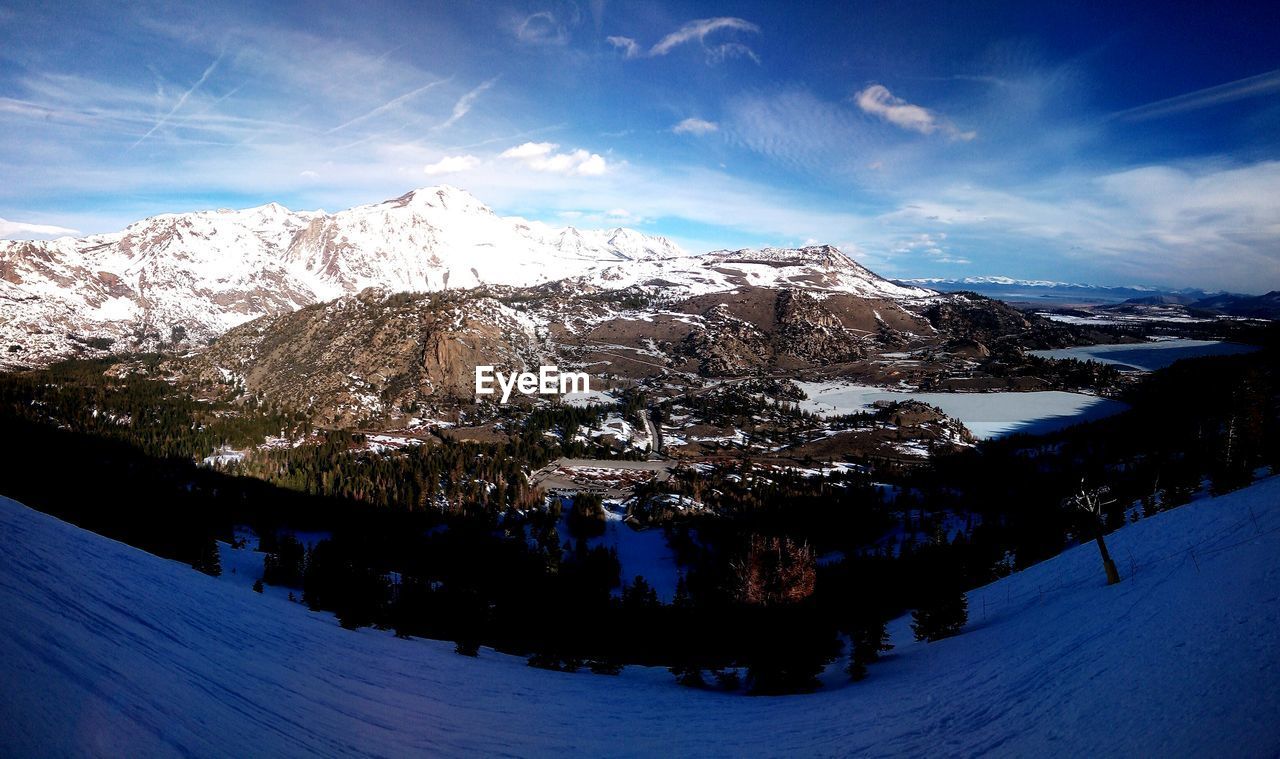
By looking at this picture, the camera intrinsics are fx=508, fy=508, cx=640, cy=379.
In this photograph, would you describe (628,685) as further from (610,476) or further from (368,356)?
(368,356)

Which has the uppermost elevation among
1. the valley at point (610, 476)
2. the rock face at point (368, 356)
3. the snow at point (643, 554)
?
the rock face at point (368, 356)

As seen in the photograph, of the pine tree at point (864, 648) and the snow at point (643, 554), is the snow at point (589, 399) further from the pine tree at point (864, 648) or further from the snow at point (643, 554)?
the pine tree at point (864, 648)

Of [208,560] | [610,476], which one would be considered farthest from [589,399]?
[208,560]

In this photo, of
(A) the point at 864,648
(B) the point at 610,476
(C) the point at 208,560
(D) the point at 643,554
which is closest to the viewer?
(A) the point at 864,648

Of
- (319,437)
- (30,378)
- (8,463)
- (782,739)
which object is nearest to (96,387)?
(30,378)

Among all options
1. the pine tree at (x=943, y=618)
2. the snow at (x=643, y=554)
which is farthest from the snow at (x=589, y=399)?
the pine tree at (x=943, y=618)

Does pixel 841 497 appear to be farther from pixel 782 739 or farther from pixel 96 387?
pixel 96 387

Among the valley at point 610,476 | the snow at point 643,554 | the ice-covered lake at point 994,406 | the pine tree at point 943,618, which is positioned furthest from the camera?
the ice-covered lake at point 994,406
